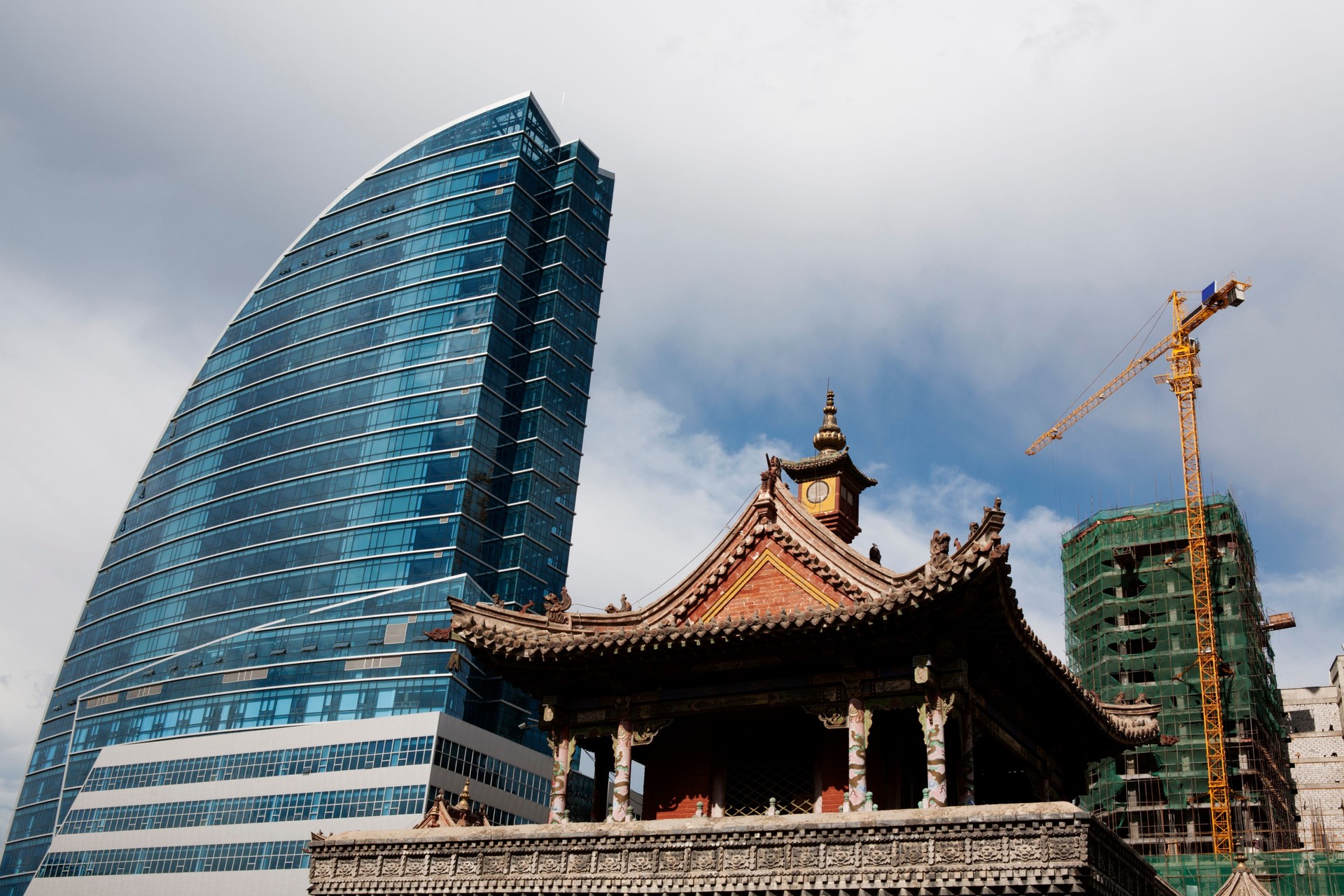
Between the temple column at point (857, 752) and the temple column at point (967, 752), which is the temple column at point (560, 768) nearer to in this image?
the temple column at point (857, 752)

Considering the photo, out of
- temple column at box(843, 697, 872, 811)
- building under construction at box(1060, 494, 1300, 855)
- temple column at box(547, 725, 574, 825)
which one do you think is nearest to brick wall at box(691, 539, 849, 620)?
temple column at box(843, 697, 872, 811)

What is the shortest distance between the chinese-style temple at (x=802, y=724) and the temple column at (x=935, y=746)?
38mm

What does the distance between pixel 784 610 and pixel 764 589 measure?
3.05 m

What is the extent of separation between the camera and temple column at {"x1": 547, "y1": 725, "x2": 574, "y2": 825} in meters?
25.2

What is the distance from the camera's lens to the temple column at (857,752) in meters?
22.6

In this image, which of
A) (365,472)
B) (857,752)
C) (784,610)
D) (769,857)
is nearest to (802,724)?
(857,752)

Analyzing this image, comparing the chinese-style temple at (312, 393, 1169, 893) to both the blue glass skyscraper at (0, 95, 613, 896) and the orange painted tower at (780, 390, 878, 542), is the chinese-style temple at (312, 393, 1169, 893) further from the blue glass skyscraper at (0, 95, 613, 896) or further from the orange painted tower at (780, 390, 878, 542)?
the blue glass skyscraper at (0, 95, 613, 896)

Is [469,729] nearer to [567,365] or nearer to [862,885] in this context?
[567,365]

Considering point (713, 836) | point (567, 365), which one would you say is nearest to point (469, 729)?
point (567, 365)

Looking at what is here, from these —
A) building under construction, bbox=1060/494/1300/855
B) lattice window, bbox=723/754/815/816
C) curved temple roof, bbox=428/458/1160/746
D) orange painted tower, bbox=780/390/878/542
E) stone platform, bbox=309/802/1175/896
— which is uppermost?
building under construction, bbox=1060/494/1300/855

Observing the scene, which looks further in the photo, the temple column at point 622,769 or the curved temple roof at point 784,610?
the temple column at point 622,769

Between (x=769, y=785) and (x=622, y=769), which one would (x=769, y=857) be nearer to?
(x=769, y=785)

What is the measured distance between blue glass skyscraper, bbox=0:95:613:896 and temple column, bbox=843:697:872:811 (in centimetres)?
7015

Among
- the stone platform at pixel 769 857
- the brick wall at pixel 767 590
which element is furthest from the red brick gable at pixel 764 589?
the stone platform at pixel 769 857
